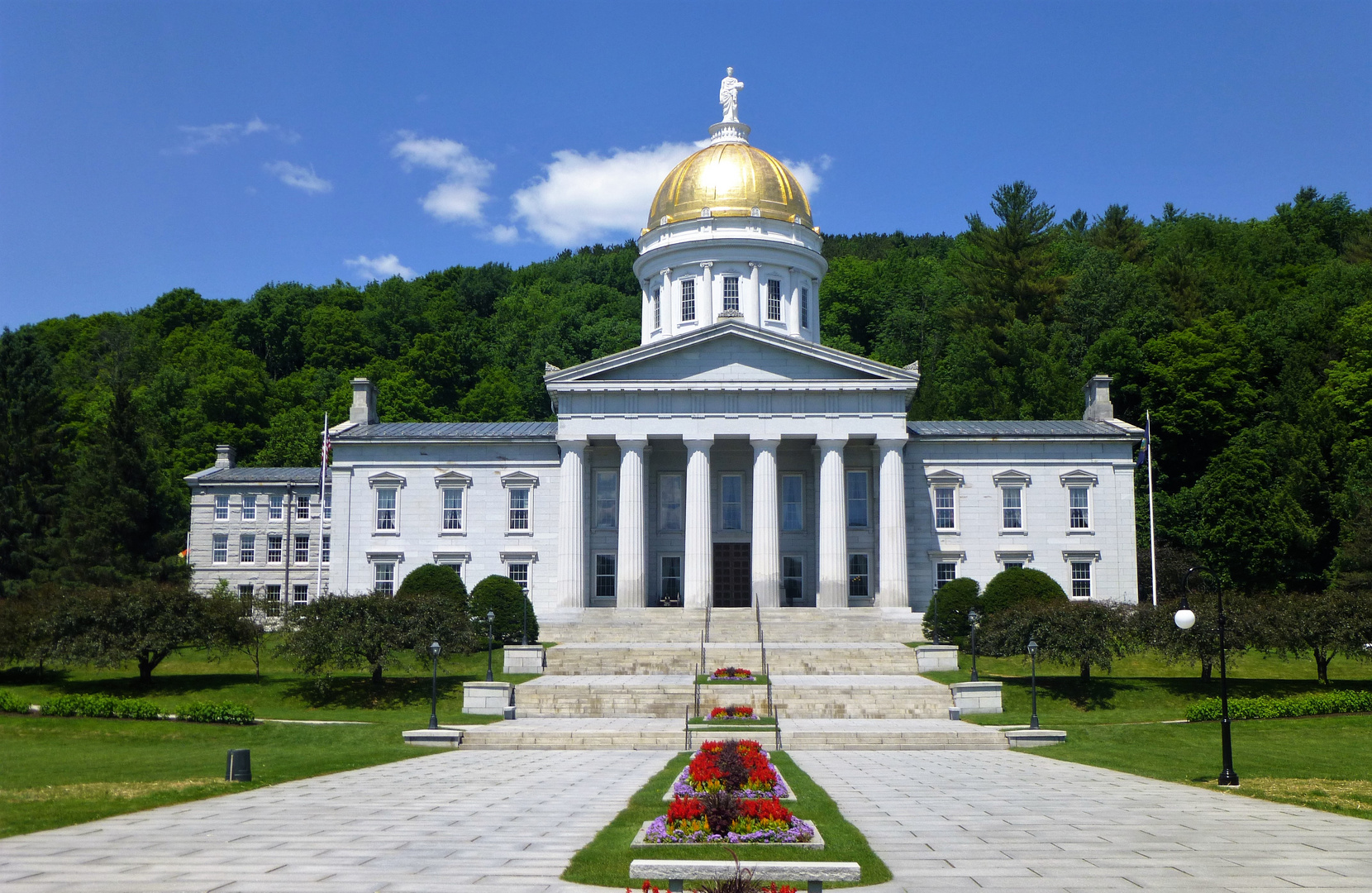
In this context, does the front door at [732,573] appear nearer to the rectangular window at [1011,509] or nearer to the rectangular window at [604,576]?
the rectangular window at [604,576]

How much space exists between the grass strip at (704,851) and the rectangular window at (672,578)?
38.1 metres

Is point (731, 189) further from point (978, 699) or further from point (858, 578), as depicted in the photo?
point (978, 699)

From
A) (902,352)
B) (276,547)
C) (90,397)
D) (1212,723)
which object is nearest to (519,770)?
(1212,723)

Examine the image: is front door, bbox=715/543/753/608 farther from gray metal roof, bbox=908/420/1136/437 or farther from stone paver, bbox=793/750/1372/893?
stone paver, bbox=793/750/1372/893

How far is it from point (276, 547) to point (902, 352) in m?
51.6

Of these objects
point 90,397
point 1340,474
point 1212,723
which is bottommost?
point 1212,723

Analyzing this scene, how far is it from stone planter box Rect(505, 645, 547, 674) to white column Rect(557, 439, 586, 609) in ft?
36.2

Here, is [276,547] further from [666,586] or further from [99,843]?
[99,843]

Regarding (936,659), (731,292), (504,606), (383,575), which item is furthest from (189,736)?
(731,292)

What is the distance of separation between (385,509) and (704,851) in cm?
4566

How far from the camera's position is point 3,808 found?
A: 1702cm

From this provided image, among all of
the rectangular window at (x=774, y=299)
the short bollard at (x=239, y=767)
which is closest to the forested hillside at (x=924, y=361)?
the rectangular window at (x=774, y=299)

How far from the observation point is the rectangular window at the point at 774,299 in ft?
203

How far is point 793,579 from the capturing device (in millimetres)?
55344
